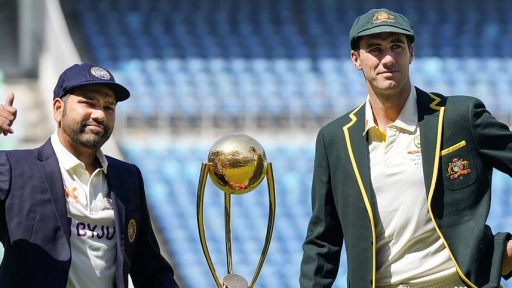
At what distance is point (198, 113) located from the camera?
1067 centimetres

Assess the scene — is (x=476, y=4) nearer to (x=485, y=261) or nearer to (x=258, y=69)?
(x=258, y=69)

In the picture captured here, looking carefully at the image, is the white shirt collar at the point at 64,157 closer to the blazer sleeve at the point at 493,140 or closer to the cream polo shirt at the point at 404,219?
the cream polo shirt at the point at 404,219

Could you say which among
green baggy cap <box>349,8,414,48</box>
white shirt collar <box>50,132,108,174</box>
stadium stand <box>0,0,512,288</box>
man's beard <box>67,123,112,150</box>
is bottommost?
stadium stand <box>0,0,512,288</box>

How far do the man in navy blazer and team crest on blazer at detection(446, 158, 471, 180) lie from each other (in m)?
0.89

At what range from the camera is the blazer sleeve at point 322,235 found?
358 centimetres

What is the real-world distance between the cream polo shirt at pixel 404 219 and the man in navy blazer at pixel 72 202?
0.67 m

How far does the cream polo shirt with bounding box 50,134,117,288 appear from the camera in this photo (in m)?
3.41

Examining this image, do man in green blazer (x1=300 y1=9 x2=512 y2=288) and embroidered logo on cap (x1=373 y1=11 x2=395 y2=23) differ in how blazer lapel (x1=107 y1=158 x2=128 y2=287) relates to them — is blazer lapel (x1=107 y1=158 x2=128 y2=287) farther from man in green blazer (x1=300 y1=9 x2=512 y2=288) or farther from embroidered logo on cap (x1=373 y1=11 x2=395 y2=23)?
embroidered logo on cap (x1=373 y1=11 x2=395 y2=23)

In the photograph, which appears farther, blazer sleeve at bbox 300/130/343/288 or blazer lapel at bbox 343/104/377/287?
blazer sleeve at bbox 300/130/343/288

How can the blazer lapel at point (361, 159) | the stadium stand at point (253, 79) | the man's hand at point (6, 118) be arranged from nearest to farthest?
1. the man's hand at point (6, 118)
2. the blazer lapel at point (361, 159)
3. the stadium stand at point (253, 79)

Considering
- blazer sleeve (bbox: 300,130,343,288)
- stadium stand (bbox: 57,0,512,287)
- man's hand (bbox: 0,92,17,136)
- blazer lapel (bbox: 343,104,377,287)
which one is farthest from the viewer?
stadium stand (bbox: 57,0,512,287)

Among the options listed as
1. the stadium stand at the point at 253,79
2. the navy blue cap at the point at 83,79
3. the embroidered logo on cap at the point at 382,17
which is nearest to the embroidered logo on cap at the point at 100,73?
the navy blue cap at the point at 83,79

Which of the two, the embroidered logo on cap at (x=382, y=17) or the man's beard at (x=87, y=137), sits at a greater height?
the embroidered logo on cap at (x=382, y=17)

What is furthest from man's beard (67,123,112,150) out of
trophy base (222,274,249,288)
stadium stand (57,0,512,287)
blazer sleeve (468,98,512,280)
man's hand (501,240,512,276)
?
stadium stand (57,0,512,287)
